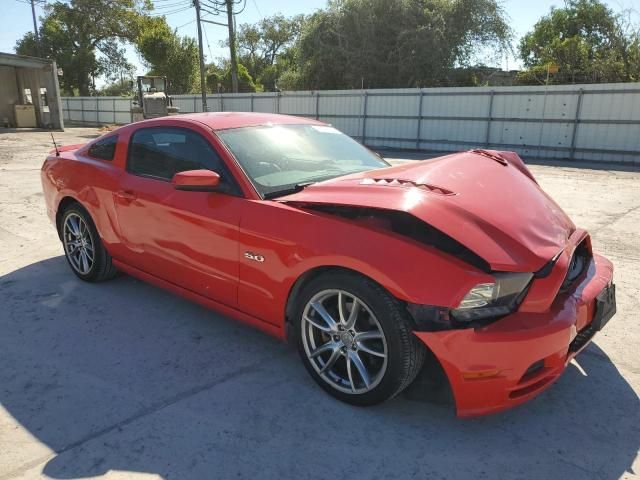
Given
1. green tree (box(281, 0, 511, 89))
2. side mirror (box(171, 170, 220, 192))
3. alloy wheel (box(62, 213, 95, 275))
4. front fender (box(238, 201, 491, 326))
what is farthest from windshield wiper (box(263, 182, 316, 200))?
green tree (box(281, 0, 511, 89))

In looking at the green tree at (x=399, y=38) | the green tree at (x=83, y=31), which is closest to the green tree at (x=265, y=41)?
the green tree at (x=83, y=31)

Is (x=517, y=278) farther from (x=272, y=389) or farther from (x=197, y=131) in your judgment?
(x=197, y=131)

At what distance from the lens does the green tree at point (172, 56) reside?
36750mm

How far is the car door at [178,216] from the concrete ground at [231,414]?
1.46ft

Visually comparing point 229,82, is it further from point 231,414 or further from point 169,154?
point 231,414

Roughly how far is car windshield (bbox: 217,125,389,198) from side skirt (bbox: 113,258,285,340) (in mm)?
763

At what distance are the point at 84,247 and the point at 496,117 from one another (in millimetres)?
15650

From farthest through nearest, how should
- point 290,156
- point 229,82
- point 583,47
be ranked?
1. point 229,82
2. point 583,47
3. point 290,156

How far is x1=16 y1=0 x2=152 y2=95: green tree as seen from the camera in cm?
4534

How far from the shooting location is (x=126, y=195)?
3.70 m

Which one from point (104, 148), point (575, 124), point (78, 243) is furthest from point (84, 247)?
point (575, 124)

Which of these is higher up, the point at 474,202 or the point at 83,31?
the point at 83,31

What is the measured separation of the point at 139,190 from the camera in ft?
11.8

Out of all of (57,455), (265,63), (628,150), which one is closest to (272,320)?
(57,455)
